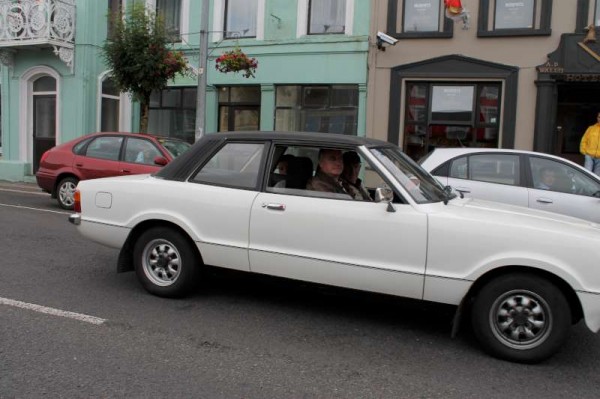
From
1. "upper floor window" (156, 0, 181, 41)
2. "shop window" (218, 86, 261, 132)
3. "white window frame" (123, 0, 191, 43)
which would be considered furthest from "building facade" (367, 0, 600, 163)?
"upper floor window" (156, 0, 181, 41)

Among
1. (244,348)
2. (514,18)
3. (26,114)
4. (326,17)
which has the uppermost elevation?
(326,17)

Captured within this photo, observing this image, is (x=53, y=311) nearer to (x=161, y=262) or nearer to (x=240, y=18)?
(x=161, y=262)

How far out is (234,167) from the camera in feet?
16.4

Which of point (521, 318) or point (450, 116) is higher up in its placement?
point (450, 116)

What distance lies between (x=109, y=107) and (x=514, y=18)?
11648 millimetres

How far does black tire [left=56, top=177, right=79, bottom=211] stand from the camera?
1057 centimetres

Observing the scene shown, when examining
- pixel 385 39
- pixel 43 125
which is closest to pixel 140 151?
pixel 385 39

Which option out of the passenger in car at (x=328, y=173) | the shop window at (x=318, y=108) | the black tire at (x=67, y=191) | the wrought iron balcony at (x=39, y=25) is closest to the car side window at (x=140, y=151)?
the black tire at (x=67, y=191)

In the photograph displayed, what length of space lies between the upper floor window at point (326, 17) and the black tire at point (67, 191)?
715cm

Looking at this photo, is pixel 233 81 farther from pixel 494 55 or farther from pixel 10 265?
pixel 10 265

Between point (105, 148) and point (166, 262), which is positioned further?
point (105, 148)

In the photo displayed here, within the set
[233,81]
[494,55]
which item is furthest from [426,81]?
[233,81]

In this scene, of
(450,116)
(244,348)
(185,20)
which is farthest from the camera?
(185,20)

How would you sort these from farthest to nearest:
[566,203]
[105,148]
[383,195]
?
[105,148] → [566,203] → [383,195]
